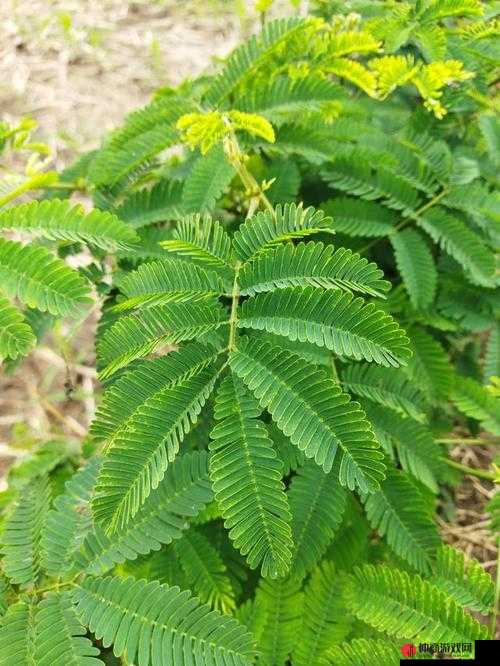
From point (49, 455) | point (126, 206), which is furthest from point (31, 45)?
point (49, 455)

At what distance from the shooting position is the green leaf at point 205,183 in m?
1.73

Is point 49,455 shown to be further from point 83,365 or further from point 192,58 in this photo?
point 192,58

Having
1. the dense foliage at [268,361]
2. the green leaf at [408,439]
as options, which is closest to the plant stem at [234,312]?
the dense foliage at [268,361]

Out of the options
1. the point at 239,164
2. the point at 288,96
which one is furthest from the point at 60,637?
the point at 288,96

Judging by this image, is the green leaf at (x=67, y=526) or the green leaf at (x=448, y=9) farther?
the green leaf at (x=448, y=9)

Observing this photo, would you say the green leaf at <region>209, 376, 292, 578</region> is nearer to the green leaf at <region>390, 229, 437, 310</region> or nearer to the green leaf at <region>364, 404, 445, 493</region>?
the green leaf at <region>364, 404, 445, 493</region>

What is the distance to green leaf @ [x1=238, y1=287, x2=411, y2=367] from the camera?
117cm

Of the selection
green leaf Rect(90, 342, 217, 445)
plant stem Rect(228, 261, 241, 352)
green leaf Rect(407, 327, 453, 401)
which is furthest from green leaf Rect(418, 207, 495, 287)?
green leaf Rect(90, 342, 217, 445)

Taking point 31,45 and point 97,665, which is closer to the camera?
point 97,665

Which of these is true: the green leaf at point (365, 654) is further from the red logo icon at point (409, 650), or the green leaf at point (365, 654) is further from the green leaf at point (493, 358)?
the green leaf at point (493, 358)

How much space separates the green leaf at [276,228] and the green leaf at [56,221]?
381mm

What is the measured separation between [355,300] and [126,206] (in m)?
1.01

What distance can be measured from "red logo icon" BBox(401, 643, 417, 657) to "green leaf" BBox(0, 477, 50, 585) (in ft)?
2.94

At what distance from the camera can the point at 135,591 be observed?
1.24m
